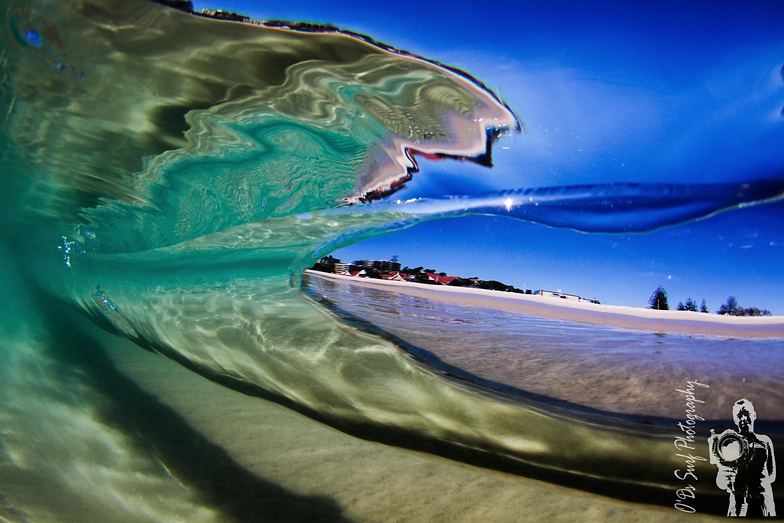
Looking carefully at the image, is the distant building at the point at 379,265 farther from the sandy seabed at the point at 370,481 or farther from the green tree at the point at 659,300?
the green tree at the point at 659,300

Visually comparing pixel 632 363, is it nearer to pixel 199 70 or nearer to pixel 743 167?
pixel 743 167

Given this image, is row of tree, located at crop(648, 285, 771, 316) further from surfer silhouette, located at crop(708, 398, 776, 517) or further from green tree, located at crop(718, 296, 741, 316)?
surfer silhouette, located at crop(708, 398, 776, 517)

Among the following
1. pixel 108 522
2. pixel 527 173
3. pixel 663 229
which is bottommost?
pixel 108 522

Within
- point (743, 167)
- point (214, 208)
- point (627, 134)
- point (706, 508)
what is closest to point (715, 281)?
point (743, 167)

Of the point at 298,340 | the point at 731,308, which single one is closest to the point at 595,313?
the point at 731,308

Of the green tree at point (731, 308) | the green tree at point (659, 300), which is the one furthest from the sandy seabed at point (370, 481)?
the green tree at point (731, 308)

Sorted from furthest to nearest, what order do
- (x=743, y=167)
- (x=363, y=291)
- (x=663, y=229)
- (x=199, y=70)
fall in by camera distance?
1. (x=363, y=291)
2. (x=663, y=229)
3. (x=743, y=167)
4. (x=199, y=70)

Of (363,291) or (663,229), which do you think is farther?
(363,291)
